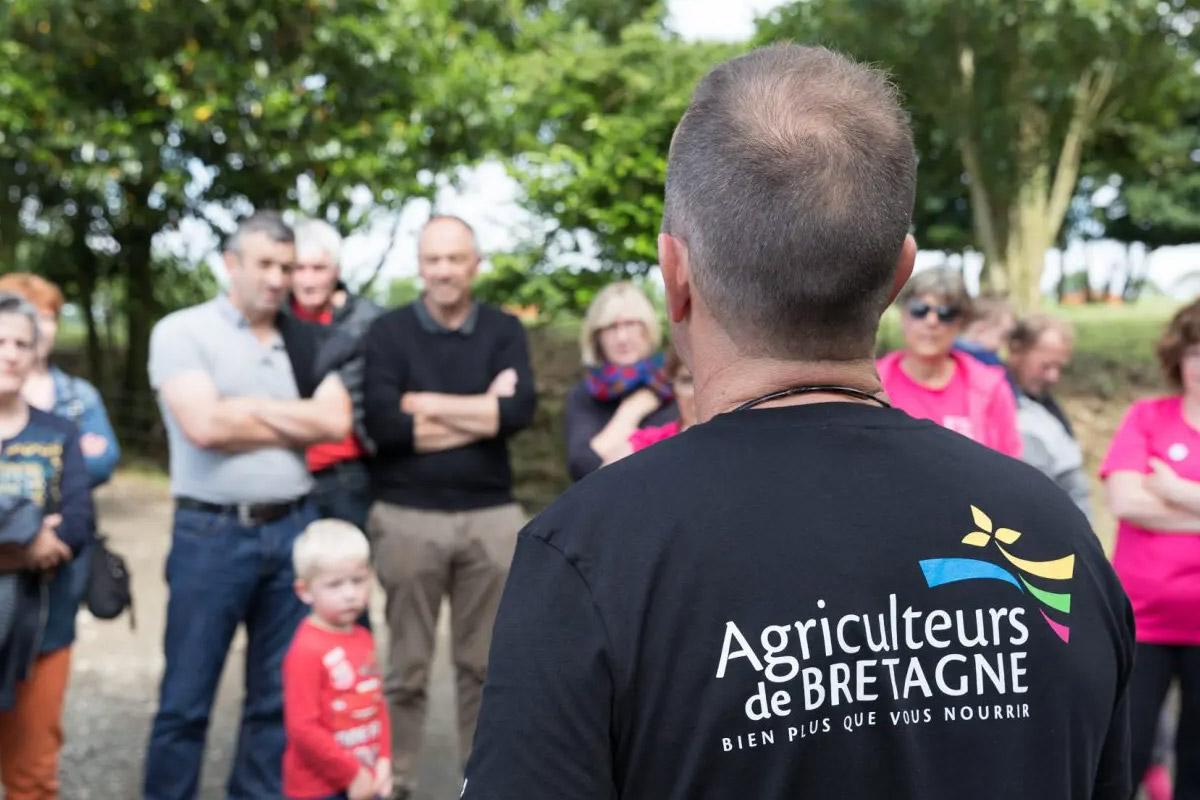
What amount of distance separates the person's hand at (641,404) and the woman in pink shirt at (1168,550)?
166 centimetres

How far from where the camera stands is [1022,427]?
503cm

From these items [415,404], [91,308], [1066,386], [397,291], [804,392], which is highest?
[91,308]

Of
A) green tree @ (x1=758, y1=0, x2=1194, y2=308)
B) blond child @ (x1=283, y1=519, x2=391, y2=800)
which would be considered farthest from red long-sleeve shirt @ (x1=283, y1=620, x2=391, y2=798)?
green tree @ (x1=758, y1=0, x2=1194, y2=308)

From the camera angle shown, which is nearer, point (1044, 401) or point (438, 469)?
point (438, 469)

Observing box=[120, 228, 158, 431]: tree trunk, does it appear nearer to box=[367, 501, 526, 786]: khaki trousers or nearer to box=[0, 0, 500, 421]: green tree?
box=[0, 0, 500, 421]: green tree

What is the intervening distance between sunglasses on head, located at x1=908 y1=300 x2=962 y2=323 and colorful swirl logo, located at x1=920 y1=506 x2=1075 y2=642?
3.07 m

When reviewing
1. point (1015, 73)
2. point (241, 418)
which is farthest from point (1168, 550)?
point (1015, 73)

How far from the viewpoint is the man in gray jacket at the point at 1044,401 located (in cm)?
503

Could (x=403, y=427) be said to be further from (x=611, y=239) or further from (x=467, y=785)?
(x=611, y=239)

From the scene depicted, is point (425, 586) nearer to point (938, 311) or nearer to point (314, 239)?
point (314, 239)

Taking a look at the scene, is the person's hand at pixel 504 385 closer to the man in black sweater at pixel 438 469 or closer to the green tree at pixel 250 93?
the man in black sweater at pixel 438 469

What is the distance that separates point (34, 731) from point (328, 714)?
119cm

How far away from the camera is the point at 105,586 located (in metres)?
4.39

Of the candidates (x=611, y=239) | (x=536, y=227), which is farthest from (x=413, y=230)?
(x=611, y=239)
